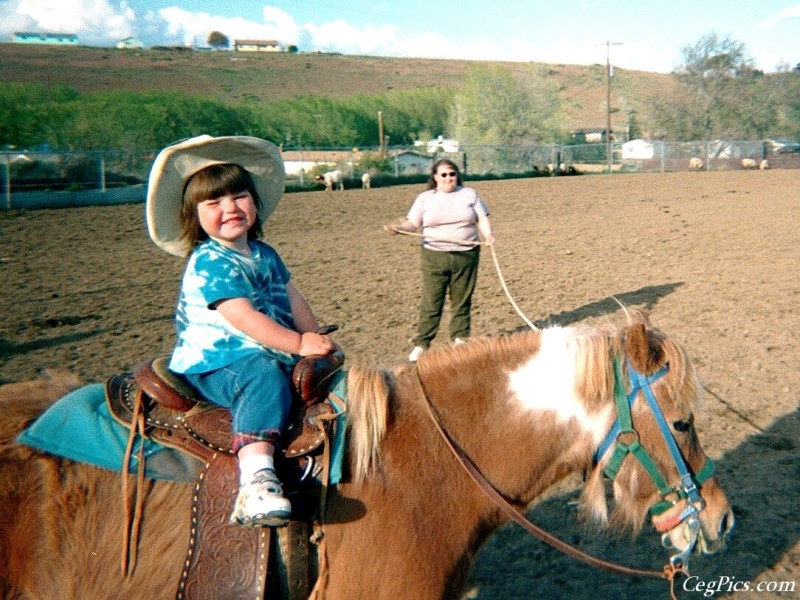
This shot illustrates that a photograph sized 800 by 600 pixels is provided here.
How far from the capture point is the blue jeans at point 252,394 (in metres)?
2.23

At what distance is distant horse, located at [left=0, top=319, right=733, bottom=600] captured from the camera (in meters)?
2.20

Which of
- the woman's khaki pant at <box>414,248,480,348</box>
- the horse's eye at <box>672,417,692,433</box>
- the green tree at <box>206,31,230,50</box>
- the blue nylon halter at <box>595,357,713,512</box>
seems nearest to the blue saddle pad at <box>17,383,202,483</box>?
the blue nylon halter at <box>595,357,713,512</box>

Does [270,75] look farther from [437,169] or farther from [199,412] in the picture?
[199,412]

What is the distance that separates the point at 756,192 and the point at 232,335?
87.9 ft

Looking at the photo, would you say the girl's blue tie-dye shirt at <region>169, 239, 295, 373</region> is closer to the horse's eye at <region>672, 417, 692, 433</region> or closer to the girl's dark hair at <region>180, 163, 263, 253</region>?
the girl's dark hair at <region>180, 163, 263, 253</region>

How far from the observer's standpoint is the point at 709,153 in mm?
49812

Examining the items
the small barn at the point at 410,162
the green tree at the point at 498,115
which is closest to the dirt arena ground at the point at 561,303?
the small barn at the point at 410,162

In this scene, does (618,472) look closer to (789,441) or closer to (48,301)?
(789,441)

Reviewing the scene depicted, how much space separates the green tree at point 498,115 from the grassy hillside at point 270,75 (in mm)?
10105

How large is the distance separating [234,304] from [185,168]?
0.55 metres

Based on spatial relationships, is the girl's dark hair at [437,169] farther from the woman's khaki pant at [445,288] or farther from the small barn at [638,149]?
the small barn at [638,149]

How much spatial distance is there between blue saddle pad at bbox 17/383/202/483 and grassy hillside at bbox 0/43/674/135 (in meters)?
69.6

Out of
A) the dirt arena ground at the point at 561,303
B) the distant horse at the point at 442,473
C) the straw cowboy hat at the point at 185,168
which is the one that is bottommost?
the dirt arena ground at the point at 561,303

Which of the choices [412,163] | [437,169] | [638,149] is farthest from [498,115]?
[437,169]
